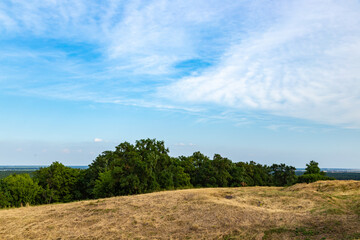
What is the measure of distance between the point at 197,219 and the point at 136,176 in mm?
26604

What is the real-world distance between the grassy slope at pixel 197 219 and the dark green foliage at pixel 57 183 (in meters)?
37.6

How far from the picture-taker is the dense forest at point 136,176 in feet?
137

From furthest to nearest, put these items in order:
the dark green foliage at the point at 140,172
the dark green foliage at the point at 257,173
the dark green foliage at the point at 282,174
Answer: the dark green foliage at the point at 257,173 → the dark green foliage at the point at 282,174 → the dark green foliage at the point at 140,172

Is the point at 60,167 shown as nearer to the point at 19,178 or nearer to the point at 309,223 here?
the point at 19,178

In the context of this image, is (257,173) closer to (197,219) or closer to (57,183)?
(57,183)

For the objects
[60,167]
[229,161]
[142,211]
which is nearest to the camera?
[142,211]

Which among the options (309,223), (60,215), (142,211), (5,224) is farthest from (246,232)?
(5,224)

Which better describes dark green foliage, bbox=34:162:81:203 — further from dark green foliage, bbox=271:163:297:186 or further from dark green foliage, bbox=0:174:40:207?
dark green foliage, bbox=271:163:297:186

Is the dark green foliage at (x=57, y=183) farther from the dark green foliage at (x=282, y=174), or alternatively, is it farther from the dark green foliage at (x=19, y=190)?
the dark green foliage at (x=282, y=174)

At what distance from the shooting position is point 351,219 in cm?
1373

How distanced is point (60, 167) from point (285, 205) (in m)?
50.2

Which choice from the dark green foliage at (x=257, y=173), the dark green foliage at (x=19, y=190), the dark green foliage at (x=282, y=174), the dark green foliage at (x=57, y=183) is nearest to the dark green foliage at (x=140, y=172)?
the dark green foliage at (x=57, y=183)

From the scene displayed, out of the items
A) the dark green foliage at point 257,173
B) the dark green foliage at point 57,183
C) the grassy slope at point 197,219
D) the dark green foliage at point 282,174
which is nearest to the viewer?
the grassy slope at point 197,219

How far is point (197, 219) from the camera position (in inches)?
583
